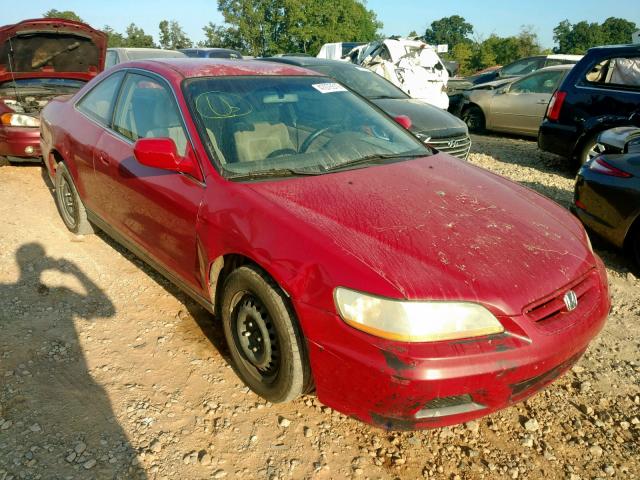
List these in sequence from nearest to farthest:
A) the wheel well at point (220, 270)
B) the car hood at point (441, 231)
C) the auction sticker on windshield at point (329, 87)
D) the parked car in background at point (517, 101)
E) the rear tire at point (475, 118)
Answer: the car hood at point (441, 231)
the wheel well at point (220, 270)
the auction sticker on windshield at point (329, 87)
the parked car in background at point (517, 101)
the rear tire at point (475, 118)

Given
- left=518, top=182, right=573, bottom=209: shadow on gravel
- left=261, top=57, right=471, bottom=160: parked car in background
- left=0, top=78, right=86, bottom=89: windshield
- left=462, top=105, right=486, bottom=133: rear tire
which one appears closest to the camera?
left=518, top=182, right=573, bottom=209: shadow on gravel

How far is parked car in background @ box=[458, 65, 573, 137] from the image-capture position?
844 centimetres

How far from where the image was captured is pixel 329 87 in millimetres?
3293

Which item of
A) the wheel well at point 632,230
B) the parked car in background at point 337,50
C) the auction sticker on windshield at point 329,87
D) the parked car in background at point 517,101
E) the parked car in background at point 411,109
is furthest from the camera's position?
the parked car in background at point 337,50

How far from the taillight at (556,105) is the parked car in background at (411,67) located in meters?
2.95

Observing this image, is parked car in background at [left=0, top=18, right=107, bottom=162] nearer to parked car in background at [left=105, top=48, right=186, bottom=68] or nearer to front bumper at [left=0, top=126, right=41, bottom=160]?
front bumper at [left=0, top=126, right=41, bottom=160]

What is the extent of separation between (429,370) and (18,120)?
5856 mm

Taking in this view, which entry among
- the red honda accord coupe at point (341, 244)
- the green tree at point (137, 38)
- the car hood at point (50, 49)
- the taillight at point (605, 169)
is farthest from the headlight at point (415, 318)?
the green tree at point (137, 38)

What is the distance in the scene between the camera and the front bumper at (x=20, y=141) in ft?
18.6

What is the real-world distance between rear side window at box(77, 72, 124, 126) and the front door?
14 cm

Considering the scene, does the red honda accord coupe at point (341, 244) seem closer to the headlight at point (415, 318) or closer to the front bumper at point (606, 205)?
the headlight at point (415, 318)

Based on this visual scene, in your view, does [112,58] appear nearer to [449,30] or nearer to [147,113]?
[147,113]

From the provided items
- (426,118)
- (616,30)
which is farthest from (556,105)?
(616,30)

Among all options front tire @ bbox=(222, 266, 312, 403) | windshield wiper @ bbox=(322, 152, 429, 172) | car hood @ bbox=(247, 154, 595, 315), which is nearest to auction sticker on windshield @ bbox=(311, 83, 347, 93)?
windshield wiper @ bbox=(322, 152, 429, 172)
